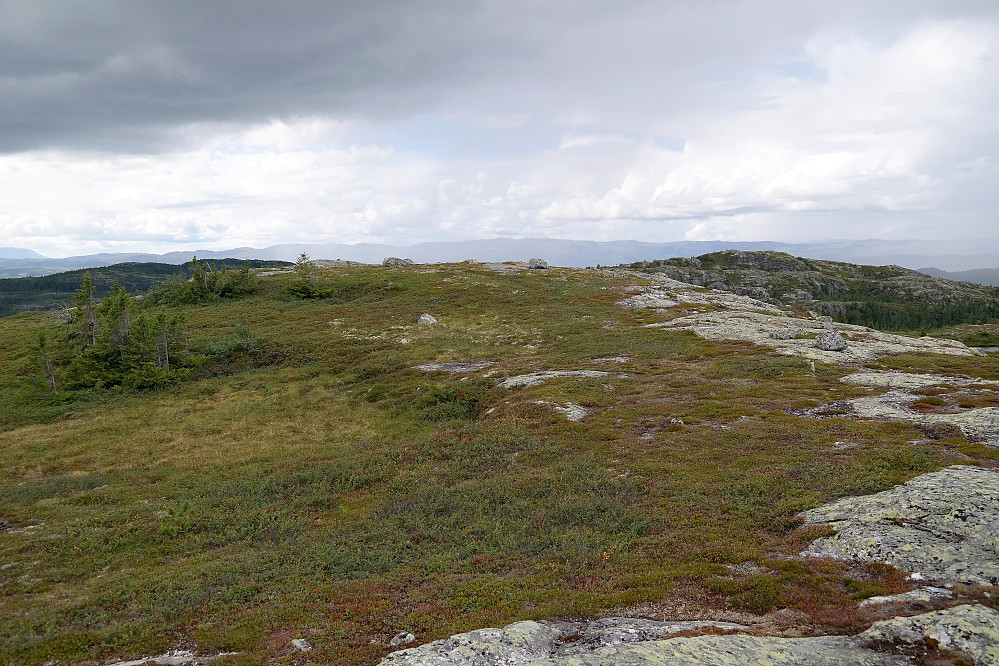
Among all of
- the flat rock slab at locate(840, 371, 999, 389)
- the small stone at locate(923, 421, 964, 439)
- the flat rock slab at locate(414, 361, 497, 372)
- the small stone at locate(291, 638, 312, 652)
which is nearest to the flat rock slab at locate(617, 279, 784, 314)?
the flat rock slab at locate(414, 361, 497, 372)

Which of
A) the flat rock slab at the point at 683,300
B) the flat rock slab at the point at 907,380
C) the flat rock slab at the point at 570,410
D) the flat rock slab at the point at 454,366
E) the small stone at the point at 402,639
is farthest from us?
the flat rock slab at the point at 683,300

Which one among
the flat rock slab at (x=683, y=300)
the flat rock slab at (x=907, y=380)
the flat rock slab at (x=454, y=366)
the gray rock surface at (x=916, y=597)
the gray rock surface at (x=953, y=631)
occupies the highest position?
the flat rock slab at (x=683, y=300)

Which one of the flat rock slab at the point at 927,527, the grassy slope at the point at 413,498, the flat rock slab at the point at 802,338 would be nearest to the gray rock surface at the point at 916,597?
the grassy slope at the point at 413,498

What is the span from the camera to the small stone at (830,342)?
45.2 metres

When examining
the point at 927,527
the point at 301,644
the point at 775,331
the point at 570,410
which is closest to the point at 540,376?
the point at 570,410

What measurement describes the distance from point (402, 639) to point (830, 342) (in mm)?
47589

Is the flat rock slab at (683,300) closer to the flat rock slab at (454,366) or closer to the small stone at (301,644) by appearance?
the flat rock slab at (454,366)

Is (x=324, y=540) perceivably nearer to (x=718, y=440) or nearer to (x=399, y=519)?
(x=399, y=519)

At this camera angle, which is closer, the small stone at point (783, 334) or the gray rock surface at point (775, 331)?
the gray rock surface at point (775, 331)

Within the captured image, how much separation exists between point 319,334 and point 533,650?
199 feet

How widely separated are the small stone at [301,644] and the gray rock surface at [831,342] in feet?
158

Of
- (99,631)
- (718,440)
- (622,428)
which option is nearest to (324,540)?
(99,631)

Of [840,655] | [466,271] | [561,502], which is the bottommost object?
[561,502]

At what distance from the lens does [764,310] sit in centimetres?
7556
